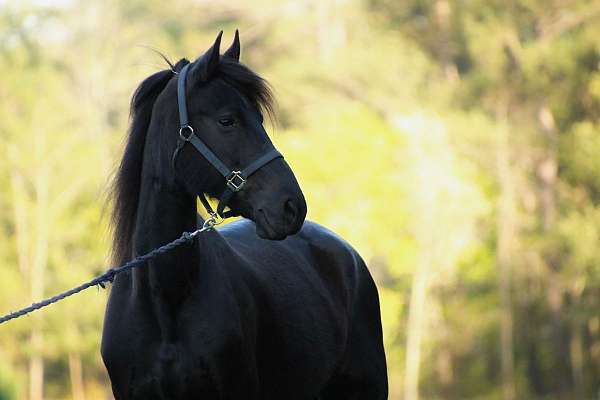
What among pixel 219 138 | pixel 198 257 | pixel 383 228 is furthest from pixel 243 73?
pixel 383 228

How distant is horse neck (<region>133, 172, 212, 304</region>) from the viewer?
5.62 m

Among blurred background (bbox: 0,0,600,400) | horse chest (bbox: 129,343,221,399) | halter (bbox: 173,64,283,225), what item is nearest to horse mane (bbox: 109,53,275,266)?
halter (bbox: 173,64,283,225)

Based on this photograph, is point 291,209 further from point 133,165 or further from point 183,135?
point 133,165

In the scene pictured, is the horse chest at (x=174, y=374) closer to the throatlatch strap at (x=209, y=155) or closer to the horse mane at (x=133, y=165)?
the horse mane at (x=133, y=165)

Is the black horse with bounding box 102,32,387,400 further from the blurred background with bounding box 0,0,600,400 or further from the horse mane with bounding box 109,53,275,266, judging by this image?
the blurred background with bounding box 0,0,600,400

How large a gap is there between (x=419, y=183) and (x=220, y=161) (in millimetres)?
31415

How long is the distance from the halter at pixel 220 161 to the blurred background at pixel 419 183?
2793cm

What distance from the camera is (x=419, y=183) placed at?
36.6m

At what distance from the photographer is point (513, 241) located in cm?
3719

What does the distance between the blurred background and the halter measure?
2793 centimetres

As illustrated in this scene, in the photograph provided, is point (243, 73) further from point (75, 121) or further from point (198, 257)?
point (75, 121)

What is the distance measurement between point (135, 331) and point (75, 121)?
115 feet

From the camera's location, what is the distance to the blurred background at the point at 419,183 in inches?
1384

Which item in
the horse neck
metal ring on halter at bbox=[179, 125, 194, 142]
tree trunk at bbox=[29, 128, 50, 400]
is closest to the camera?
metal ring on halter at bbox=[179, 125, 194, 142]
